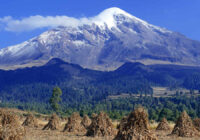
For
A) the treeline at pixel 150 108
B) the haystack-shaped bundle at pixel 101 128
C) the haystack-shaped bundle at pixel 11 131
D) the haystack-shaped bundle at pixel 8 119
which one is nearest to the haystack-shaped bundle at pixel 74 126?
the haystack-shaped bundle at pixel 101 128

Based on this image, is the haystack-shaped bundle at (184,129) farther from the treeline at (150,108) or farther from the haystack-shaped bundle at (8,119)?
the treeline at (150,108)

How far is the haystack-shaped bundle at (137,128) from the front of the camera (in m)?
20.4

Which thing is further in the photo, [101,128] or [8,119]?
[101,128]

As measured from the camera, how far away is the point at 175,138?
2714 cm

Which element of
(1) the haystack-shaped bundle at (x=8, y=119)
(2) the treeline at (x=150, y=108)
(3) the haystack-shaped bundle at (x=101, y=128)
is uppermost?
(1) the haystack-shaped bundle at (x=8, y=119)

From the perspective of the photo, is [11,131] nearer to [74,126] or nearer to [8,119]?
[8,119]

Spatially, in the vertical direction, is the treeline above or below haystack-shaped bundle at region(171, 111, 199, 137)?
below

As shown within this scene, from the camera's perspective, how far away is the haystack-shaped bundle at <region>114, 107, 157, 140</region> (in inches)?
802

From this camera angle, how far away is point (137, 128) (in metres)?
20.8

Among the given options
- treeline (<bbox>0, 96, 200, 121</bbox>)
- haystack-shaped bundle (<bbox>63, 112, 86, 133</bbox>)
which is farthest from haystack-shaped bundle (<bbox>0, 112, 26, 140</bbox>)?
treeline (<bbox>0, 96, 200, 121</bbox>)

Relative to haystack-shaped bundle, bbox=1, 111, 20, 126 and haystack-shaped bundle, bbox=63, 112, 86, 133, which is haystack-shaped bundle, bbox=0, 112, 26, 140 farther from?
haystack-shaped bundle, bbox=63, 112, 86, 133

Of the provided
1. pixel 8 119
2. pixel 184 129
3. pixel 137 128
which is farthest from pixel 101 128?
pixel 8 119

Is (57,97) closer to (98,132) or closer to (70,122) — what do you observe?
(70,122)

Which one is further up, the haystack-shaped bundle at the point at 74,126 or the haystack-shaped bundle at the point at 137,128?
the haystack-shaped bundle at the point at 137,128
